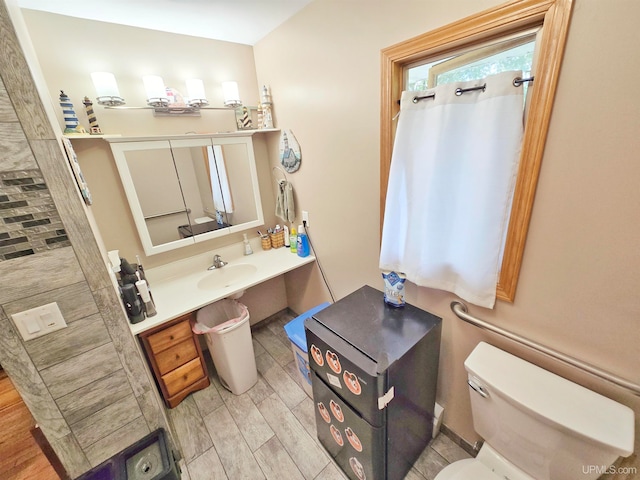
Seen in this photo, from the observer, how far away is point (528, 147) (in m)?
0.90

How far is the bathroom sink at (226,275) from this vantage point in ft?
6.48

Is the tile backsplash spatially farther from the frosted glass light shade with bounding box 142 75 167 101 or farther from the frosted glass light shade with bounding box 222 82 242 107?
the frosted glass light shade with bounding box 222 82 242 107

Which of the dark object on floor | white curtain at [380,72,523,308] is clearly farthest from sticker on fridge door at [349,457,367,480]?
white curtain at [380,72,523,308]

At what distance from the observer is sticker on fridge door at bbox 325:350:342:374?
109 centimetres

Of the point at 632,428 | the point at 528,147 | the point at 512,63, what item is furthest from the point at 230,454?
the point at 512,63

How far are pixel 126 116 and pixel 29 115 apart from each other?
890mm

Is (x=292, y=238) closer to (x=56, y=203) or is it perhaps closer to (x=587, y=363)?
(x=56, y=203)

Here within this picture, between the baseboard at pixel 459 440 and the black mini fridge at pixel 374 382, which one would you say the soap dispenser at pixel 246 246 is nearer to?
the black mini fridge at pixel 374 382

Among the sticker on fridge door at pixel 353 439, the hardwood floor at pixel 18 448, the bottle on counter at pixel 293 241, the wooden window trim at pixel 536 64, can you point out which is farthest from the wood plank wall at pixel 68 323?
the wooden window trim at pixel 536 64

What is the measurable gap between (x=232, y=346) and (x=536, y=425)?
1.58 metres

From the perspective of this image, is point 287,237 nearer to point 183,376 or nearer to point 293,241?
point 293,241

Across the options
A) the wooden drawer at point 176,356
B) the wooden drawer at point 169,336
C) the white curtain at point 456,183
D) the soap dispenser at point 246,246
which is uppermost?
the white curtain at point 456,183

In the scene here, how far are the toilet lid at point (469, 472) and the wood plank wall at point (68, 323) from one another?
1441mm

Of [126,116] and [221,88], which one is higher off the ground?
[221,88]
